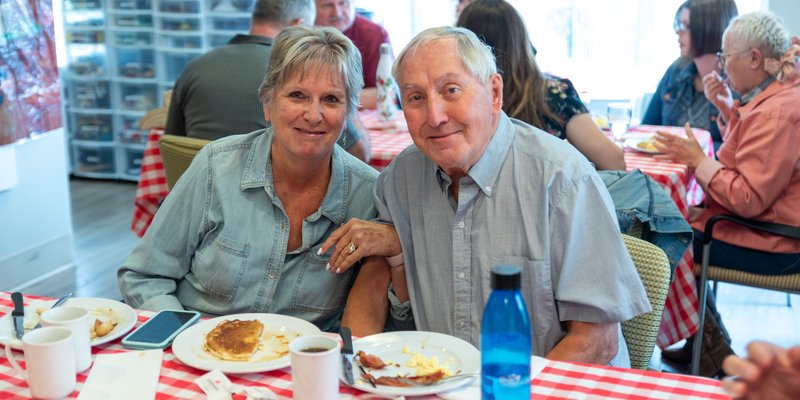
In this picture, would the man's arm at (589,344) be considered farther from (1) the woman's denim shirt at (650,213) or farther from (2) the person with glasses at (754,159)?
(2) the person with glasses at (754,159)

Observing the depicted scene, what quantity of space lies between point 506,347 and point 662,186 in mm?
1851

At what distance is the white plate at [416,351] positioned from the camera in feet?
4.47

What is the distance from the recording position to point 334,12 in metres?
4.52

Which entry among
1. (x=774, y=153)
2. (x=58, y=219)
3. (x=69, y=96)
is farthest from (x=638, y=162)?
(x=69, y=96)

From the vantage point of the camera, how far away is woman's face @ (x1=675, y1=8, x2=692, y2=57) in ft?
13.7

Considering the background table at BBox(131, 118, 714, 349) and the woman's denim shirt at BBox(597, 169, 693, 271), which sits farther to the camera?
the background table at BBox(131, 118, 714, 349)

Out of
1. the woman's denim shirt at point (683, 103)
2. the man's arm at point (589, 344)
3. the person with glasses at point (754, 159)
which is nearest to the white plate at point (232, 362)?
the man's arm at point (589, 344)

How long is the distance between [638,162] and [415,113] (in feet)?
5.23

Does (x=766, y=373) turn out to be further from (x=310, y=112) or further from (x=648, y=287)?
(x=310, y=112)

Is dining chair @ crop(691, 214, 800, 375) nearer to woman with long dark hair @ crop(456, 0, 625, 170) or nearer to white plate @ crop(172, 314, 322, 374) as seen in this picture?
woman with long dark hair @ crop(456, 0, 625, 170)

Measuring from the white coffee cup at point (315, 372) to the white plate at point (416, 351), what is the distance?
0.30 feet

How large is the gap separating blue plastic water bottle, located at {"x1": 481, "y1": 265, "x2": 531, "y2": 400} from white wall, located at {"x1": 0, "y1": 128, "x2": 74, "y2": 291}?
134 inches

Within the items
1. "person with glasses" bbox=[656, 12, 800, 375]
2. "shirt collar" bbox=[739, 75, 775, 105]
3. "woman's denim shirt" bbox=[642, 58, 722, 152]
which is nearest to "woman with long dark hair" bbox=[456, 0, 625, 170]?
"person with glasses" bbox=[656, 12, 800, 375]

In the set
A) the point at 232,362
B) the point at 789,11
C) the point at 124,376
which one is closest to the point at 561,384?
the point at 232,362
